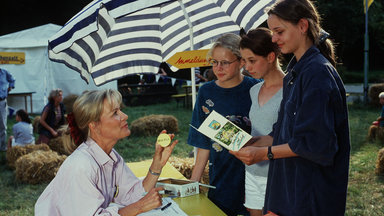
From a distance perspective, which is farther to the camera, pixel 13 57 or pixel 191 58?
pixel 13 57

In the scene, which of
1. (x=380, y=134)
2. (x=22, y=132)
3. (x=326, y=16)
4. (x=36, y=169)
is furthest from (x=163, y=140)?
(x=326, y=16)

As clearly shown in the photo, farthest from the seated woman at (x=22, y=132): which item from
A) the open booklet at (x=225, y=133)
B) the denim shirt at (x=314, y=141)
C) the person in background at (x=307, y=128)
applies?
the denim shirt at (x=314, y=141)

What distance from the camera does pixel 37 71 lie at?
15.5 metres

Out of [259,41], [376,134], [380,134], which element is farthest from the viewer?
[376,134]

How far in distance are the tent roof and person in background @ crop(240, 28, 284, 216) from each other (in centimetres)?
1387

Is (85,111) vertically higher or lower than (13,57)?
lower

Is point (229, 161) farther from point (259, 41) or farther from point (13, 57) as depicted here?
point (13, 57)

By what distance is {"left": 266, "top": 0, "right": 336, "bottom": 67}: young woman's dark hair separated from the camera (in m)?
1.81

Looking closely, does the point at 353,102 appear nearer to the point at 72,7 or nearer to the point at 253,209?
the point at 253,209

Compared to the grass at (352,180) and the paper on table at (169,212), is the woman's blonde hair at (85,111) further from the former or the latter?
the grass at (352,180)

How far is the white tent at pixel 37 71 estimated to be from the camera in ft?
49.0

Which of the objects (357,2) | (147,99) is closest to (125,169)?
(147,99)

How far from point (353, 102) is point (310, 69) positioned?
13799mm

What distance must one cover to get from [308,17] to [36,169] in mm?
5828
